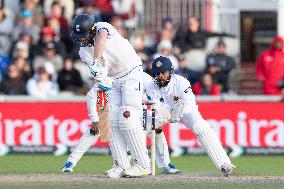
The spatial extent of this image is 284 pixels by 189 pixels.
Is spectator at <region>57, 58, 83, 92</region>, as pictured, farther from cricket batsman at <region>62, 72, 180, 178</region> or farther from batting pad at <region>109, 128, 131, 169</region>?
batting pad at <region>109, 128, 131, 169</region>

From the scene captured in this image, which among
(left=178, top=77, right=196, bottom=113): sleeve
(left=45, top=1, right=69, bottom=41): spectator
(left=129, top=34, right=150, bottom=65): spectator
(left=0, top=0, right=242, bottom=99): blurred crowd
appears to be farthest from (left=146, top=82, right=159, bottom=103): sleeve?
(left=45, top=1, right=69, bottom=41): spectator

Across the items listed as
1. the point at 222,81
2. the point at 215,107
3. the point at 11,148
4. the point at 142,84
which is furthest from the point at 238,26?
the point at 142,84

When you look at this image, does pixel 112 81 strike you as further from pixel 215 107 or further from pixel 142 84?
pixel 215 107

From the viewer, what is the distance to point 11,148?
71.6 ft

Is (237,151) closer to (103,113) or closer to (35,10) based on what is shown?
(103,113)

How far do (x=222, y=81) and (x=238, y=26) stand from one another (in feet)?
10.5

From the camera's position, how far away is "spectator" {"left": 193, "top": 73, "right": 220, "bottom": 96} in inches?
923

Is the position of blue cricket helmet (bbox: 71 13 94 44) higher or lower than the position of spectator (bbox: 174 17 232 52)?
higher

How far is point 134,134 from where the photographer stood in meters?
15.1

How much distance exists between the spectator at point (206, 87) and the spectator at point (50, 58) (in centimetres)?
311

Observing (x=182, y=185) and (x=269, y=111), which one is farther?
(x=269, y=111)

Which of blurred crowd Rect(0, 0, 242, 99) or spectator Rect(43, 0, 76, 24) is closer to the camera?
blurred crowd Rect(0, 0, 242, 99)

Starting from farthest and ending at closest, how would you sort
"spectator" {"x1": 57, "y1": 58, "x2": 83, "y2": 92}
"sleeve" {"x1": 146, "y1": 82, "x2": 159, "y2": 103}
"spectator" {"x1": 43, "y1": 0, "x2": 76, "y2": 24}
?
"spectator" {"x1": 43, "y1": 0, "x2": 76, "y2": 24}
"spectator" {"x1": 57, "y1": 58, "x2": 83, "y2": 92}
"sleeve" {"x1": 146, "y1": 82, "x2": 159, "y2": 103}

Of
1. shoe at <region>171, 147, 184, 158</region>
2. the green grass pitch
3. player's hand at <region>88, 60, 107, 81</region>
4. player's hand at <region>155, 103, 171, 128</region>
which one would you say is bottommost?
shoe at <region>171, 147, 184, 158</region>
